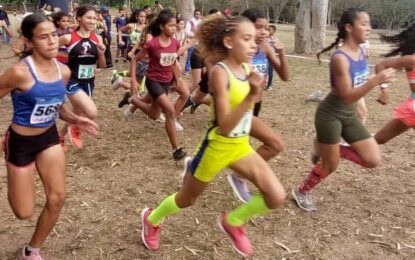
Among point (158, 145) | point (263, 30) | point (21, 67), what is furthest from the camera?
point (158, 145)

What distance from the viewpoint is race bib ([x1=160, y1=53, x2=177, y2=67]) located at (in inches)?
246

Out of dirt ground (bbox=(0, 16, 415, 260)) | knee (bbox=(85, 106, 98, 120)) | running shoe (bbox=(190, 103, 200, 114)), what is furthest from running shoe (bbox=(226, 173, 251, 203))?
running shoe (bbox=(190, 103, 200, 114))

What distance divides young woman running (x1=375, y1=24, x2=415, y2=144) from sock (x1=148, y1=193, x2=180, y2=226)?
2.36 meters

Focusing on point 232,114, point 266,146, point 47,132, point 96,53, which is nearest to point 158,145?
point 96,53

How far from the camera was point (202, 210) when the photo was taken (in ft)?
14.9

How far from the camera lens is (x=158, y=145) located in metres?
6.55

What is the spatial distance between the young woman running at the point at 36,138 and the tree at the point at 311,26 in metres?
14.7

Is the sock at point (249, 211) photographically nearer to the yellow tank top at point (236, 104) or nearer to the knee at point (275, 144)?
the yellow tank top at point (236, 104)

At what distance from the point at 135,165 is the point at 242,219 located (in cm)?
257

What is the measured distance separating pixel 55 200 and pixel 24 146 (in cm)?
46

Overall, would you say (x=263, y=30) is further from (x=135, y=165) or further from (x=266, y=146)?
(x=135, y=165)

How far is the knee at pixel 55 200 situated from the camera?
3357mm

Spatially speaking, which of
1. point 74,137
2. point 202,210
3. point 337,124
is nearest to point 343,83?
point 337,124

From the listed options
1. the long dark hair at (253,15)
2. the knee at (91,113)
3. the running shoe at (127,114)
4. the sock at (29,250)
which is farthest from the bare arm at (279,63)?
the running shoe at (127,114)
